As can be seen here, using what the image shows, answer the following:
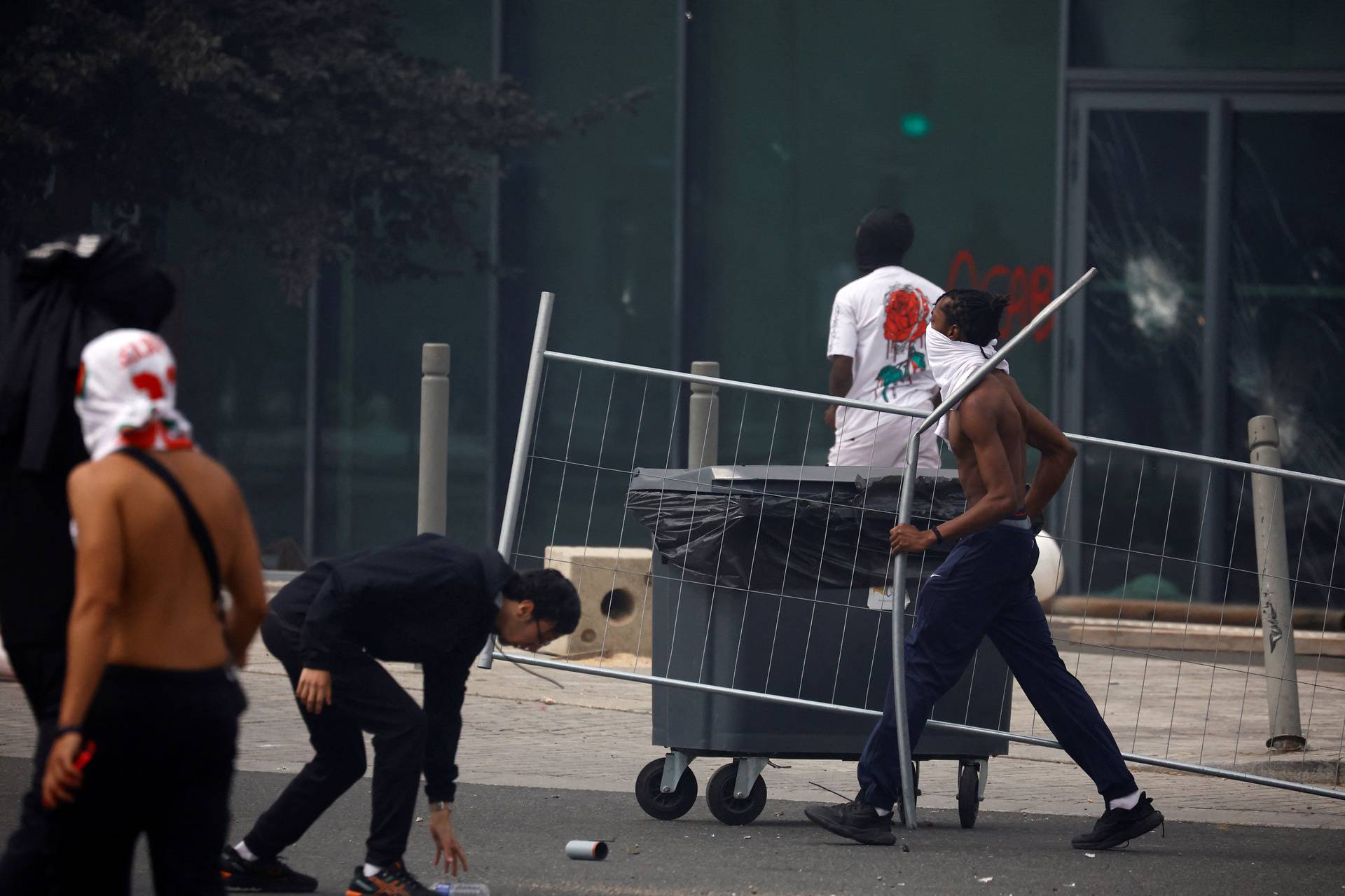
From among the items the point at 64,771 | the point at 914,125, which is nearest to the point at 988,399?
the point at 64,771

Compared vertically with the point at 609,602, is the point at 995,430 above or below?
above

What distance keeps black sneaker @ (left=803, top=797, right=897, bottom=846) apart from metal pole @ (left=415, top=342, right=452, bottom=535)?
384 centimetres

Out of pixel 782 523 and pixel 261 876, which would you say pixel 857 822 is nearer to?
pixel 782 523

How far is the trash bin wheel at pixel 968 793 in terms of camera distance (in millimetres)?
6434

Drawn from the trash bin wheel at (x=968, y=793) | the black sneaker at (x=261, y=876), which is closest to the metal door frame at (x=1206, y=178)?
the trash bin wheel at (x=968, y=793)

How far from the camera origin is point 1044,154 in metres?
12.2

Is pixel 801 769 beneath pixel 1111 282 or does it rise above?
beneath

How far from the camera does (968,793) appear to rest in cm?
644

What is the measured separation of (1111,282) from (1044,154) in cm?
93

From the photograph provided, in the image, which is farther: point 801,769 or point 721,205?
point 721,205

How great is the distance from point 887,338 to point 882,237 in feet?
1.38

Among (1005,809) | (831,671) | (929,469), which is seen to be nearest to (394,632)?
(831,671)

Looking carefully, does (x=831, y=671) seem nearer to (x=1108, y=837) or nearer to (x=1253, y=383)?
(x=1108, y=837)

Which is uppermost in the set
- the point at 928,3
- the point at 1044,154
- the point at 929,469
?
the point at 928,3
